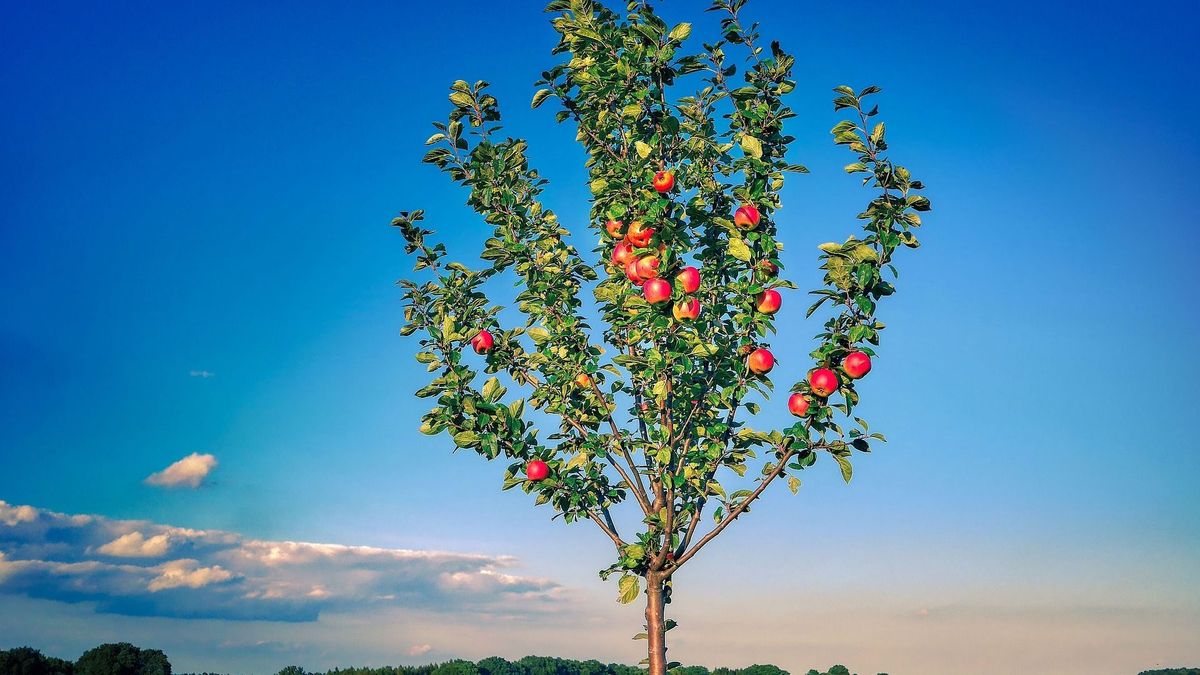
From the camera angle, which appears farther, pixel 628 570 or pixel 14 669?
pixel 14 669

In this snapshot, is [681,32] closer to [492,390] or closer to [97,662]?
[492,390]

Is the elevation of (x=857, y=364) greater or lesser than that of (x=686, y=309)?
lesser

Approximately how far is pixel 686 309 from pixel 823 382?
159 centimetres

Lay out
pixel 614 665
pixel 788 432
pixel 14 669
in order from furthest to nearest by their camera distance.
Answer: pixel 614 665, pixel 14 669, pixel 788 432

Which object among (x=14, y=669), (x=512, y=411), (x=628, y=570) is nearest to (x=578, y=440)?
(x=512, y=411)

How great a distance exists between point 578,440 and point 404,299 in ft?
9.49

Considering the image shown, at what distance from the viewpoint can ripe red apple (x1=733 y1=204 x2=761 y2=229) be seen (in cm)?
866

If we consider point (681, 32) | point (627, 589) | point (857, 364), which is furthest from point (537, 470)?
point (681, 32)

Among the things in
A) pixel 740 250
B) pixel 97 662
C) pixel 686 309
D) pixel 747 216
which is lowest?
pixel 97 662

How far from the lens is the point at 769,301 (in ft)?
28.8

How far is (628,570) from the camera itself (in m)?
9.27

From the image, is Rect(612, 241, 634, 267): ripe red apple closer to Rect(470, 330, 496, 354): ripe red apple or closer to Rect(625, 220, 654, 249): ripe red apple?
Rect(625, 220, 654, 249): ripe red apple

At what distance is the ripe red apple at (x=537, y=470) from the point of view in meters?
9.24

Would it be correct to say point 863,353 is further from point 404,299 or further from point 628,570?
point 404,299
